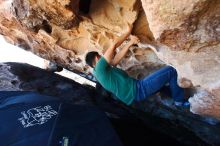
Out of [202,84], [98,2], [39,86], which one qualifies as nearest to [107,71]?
[98,2]

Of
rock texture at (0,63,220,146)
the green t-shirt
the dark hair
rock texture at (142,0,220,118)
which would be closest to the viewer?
rock texture at (142,0,220,118)

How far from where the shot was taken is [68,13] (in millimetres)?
2613

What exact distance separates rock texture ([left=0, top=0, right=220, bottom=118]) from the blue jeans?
21cm

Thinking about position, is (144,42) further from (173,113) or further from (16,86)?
(16,86)

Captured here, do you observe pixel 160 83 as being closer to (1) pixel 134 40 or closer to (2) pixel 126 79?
(2) pixel 126 79

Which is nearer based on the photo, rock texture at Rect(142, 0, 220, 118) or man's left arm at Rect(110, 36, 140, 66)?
rock texture at Rect(142, 0, 220, 118)

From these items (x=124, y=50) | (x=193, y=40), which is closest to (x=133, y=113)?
(x=124, y=50)

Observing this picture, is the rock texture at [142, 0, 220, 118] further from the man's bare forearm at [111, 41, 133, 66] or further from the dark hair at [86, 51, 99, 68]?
the dark hair at [86, 51, 99, 68]

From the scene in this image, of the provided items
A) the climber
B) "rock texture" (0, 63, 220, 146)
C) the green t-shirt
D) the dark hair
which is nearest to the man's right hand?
the climber

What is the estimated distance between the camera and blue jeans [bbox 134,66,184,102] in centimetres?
270

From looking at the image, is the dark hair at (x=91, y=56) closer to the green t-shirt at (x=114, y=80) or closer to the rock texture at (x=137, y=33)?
the rock texture at (x=137, y=33)

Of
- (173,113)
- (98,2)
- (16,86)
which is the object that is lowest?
(16,86)

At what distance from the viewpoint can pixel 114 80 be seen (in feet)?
8.93

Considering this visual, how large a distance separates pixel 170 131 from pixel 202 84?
1720 mm
